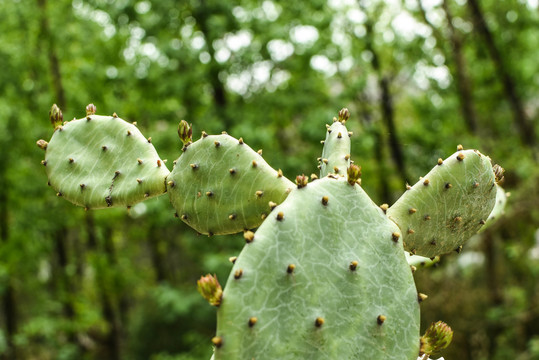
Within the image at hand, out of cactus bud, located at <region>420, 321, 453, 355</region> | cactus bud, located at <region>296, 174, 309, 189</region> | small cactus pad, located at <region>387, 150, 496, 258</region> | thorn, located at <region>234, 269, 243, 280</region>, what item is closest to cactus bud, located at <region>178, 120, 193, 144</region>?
cactus bud, located at <region>296, 174, 309, 189</region>

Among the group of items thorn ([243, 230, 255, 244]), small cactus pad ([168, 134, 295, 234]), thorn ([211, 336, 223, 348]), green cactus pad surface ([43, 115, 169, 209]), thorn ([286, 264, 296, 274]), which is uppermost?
green cactus pad surface ([43, 115, 169, 209])

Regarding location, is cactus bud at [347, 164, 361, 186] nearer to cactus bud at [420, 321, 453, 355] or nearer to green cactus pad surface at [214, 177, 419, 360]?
green cactus pad surface at [214, 177, 419, 360]

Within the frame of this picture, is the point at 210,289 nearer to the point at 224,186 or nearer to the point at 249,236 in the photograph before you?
the point at 249,236

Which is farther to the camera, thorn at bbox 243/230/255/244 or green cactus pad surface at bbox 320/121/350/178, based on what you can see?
green cactus pad surface at bbox 320/121/350/178

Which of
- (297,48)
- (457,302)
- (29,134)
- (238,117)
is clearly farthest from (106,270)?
(457,302)

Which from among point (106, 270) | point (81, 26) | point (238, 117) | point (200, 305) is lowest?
point (200, 305)

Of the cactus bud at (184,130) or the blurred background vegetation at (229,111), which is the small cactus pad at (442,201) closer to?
the cactus bud at (184,130)

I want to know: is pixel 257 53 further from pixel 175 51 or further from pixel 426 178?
pixel 426 178

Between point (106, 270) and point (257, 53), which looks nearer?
point (257, 53)
